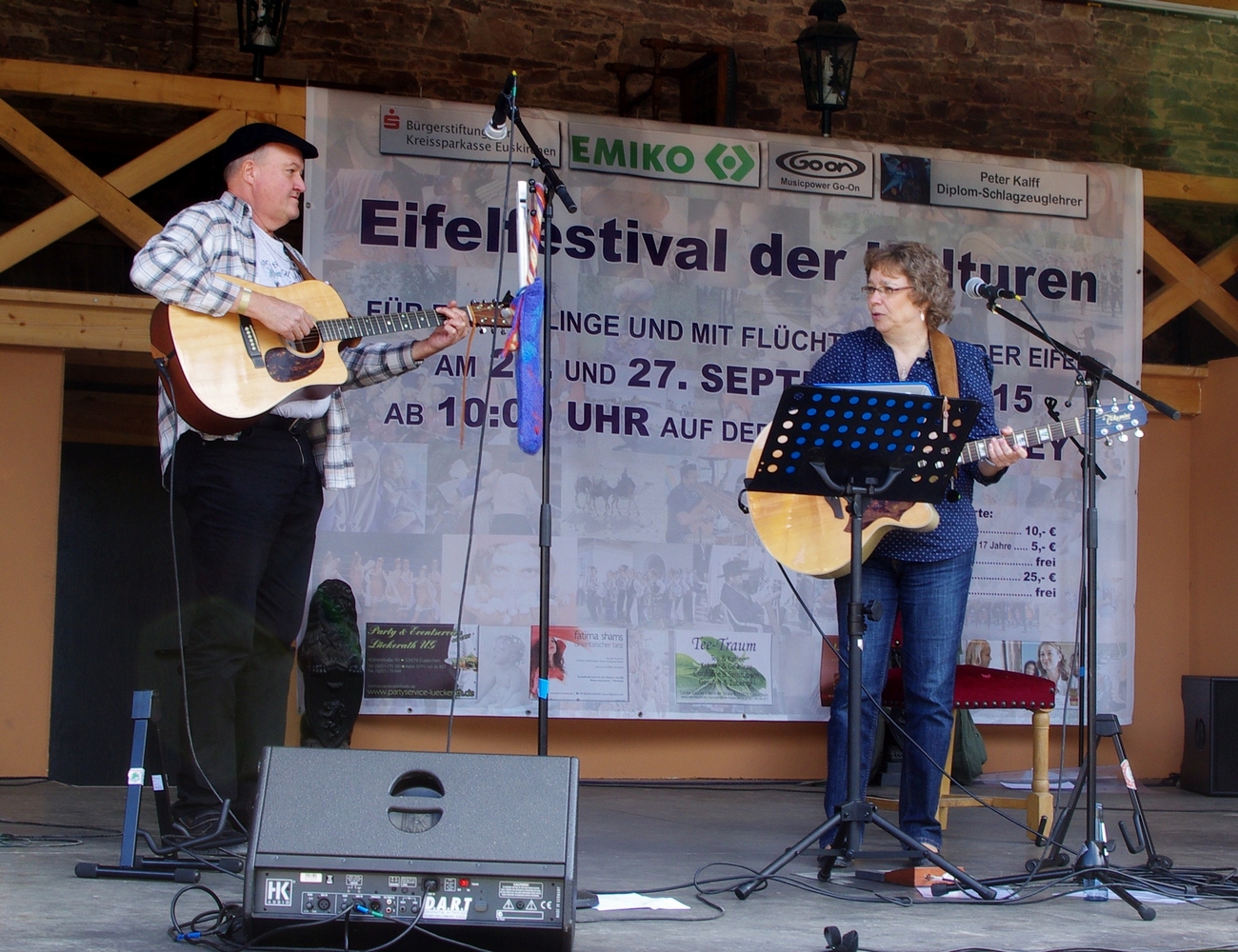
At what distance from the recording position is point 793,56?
8.01 meters

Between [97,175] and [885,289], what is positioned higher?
[97,175]

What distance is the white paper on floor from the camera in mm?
2873

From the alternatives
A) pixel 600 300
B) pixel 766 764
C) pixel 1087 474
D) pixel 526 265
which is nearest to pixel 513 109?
pixel 526 265

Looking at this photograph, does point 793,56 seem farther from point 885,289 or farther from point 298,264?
point 298,264

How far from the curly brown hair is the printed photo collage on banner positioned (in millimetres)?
2045

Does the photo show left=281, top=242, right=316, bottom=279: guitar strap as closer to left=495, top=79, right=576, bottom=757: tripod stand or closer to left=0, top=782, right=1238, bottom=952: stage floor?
left=495, top=79, right=576, bottom=757: tripod stand

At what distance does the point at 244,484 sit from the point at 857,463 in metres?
1.50

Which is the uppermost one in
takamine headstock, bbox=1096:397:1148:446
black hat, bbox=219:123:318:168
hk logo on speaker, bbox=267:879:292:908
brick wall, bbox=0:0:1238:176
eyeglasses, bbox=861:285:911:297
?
brick wall, bbox=0:0:1238:176

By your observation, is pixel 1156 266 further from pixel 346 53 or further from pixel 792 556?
pixel 346 53

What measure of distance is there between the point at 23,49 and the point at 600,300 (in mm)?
3559

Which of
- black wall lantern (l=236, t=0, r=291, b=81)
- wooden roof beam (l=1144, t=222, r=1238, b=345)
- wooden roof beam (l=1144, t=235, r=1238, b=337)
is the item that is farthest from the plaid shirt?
wooden roof beam (l=1144, t=222, r=1238, b=345)

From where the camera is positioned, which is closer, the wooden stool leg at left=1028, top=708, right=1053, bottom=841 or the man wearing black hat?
the man wearing black hat

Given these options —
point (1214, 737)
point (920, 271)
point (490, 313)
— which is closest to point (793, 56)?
point (1214, 737)

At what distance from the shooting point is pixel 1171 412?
3723mm
